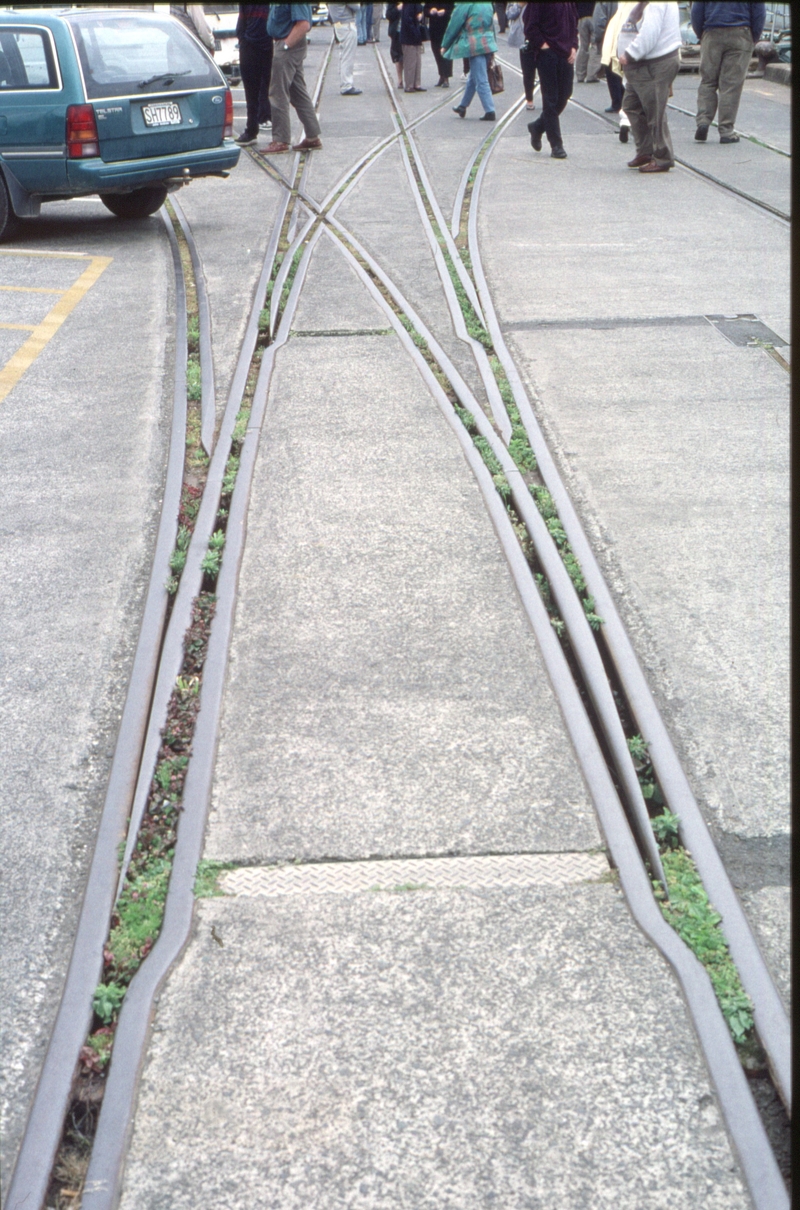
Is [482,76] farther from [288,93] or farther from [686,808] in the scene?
[686,808]

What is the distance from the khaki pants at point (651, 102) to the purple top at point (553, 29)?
0.91 meters

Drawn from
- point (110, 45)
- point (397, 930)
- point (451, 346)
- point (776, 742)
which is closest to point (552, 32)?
point (110, 45)

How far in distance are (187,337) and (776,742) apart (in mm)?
4797

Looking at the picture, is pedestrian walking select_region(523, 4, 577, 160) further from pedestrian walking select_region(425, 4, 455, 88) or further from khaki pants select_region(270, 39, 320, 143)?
pedestrian walking select_region(425, 4, 455, 88)

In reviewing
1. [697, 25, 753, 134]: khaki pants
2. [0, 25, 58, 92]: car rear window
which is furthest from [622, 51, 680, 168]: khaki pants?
[0, 25, 58, 92]: car rear window

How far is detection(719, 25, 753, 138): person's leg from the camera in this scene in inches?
533

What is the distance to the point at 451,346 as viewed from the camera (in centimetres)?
662

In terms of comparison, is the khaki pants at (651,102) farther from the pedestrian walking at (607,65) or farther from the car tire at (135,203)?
the car tire at (135,203)

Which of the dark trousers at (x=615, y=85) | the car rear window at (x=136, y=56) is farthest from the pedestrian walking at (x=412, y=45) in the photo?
the car rear window at (x=136, y=56)

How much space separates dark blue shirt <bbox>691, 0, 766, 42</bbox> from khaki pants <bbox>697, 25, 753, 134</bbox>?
0.19 feet

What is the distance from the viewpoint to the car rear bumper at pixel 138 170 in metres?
9.28

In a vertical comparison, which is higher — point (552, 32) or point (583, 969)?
point (552, 32)

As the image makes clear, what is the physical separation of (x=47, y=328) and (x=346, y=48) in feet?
44.3

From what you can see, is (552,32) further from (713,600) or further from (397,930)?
(397,930)
